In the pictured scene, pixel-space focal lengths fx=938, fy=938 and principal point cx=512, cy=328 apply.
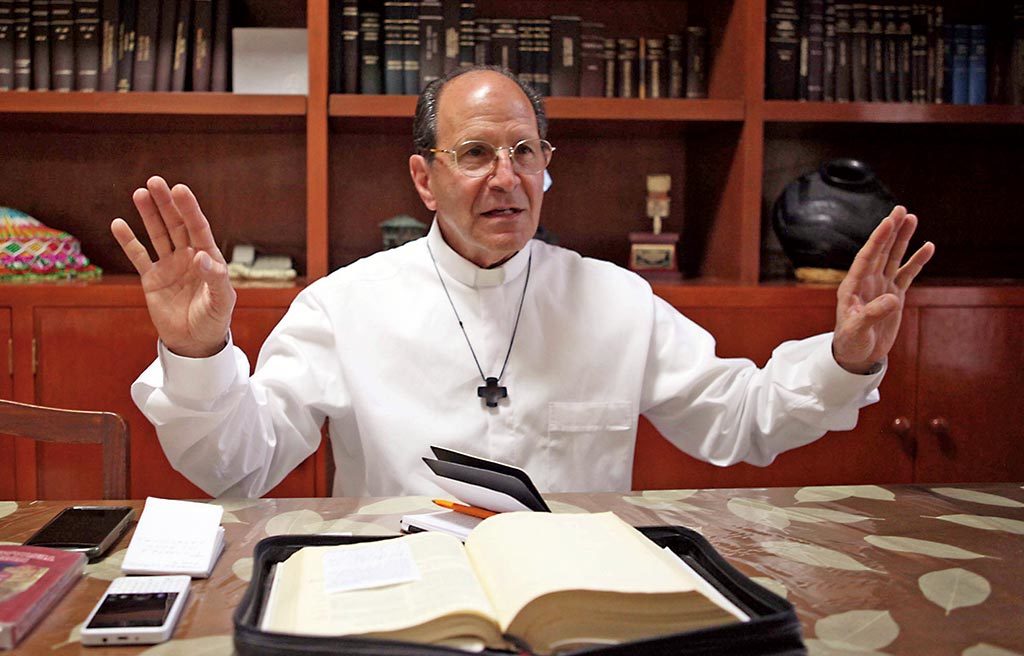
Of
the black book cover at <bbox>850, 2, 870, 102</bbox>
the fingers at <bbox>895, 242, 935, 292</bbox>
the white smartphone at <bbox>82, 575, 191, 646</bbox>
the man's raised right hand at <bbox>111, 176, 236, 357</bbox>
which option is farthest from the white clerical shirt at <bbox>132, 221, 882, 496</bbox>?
the black book cover at <bbox>850, 2, 870, 102</bbox>

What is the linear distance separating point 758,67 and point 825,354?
1.11 meters

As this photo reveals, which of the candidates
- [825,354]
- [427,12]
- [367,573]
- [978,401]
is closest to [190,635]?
[367,573]

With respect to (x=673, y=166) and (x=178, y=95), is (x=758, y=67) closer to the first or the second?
(x=673, y=166)

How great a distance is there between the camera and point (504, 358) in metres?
1.77

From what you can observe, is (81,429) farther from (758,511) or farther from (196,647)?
(758,511)

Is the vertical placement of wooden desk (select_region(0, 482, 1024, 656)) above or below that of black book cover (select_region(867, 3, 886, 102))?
below

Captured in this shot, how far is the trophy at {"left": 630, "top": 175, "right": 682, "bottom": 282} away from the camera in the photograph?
2.57m

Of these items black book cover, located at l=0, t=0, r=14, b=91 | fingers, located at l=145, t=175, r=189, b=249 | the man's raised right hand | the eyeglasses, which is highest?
black book cover, located at l=0, t=0, r=14, b=91

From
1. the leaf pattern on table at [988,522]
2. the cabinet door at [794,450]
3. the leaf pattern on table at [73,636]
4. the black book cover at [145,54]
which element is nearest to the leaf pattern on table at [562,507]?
the leaf pattern on table at [988,522]

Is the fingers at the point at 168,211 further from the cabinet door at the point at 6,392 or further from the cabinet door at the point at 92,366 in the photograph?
the cabinet door at the point at 6,392

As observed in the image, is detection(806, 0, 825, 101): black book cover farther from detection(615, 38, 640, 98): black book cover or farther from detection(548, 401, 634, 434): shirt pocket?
detection(548, 401, 634, 434): shirt pocket

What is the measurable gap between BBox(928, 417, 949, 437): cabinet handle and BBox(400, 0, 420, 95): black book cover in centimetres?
157

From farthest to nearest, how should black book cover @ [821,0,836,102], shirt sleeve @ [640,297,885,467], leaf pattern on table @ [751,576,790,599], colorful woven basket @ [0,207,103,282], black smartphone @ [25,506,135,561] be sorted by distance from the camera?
black book cover @ [821,0,836,102], colorful woven basket @ [0,207,103,282], shirt sleeve @ [640,297,885,467], black smartphone @ [25,506,135,561], leaf pattern on table @ [751,576,790,599]

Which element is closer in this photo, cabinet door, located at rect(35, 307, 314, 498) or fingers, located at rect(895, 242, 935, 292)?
fingers, located at rect(895, 242, 935, 292)
